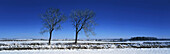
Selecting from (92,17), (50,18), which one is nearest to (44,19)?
(50,18)

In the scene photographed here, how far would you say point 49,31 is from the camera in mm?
25906

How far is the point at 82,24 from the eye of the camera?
92.1ft

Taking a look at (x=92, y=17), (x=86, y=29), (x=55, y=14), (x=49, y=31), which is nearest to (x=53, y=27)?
(x=49, y=31)

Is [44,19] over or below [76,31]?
over

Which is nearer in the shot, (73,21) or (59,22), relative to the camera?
(59,22)

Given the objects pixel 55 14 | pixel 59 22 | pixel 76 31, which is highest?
pixel 55 14

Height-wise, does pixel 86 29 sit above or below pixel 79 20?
below

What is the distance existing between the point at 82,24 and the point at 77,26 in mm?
1210

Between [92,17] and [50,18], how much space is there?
362 inches

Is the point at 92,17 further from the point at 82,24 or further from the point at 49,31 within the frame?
the point at 49,31

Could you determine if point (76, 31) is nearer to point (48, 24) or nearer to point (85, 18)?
point (85, 18)

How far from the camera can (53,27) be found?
84.3 ft

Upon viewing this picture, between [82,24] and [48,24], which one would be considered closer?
[48,24]

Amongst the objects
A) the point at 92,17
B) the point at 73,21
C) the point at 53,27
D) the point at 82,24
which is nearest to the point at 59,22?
the point at 53,27
